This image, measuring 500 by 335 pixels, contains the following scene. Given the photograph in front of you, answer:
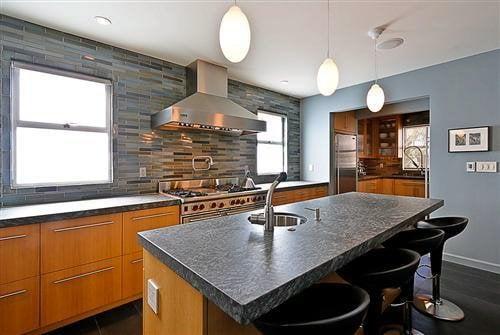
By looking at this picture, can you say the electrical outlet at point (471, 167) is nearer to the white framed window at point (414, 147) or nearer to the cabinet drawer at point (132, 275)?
the white framed window at point (414, 147)

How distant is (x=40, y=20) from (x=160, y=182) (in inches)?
71.1

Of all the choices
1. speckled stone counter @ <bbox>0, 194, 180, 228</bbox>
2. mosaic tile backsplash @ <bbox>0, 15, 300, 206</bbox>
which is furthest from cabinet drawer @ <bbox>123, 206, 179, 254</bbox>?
mosaic tile backsplash @ <bbox>0, 15, 300, 206</bbox>

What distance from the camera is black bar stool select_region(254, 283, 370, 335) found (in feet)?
2.56

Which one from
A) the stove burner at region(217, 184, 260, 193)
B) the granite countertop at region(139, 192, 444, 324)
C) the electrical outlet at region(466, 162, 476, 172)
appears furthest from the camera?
the stove burner at region(217, 184, 260, 193)

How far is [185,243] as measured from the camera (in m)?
1.17

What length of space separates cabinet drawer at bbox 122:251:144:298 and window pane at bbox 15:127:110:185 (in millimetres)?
934

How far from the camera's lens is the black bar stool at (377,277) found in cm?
116

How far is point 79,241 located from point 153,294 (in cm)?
113

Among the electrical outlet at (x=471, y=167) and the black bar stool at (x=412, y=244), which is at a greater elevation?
the electrical outlet at (x=471, y=167)

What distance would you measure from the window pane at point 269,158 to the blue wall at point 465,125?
1.65m

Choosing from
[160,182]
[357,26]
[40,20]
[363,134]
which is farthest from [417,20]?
[363,134]

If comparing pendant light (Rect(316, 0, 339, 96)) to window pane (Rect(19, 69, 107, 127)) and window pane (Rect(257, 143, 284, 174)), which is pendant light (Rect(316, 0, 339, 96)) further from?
window pane (Rect(257, 143, 284, 174))

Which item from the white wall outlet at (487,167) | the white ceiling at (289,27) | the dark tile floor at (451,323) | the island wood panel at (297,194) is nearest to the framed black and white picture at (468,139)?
the white wall outlet at (487,167)

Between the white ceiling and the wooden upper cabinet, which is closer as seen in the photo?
the white ceiling
